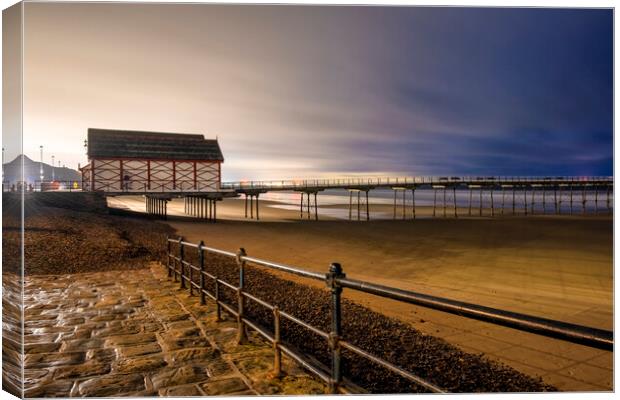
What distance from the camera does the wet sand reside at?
16.7 ft

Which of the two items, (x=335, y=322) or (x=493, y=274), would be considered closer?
(x=335, y=322)

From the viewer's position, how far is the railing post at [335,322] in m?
2.45

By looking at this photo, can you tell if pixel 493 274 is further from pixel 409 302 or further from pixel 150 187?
pixel 150 187

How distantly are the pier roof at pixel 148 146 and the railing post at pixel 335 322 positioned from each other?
35.3m

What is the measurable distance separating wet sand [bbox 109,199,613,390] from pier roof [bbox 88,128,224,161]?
1620cm

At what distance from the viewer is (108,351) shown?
3818 mm

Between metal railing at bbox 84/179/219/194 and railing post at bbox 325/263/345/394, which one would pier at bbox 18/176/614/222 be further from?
railing post at bbox 325/263/345/394

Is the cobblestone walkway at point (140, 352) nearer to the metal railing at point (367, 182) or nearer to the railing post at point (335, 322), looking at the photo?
the railing post at point (335, 322)

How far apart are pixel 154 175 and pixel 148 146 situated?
116 inches

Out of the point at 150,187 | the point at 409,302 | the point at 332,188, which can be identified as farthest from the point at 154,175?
the point at 409,302

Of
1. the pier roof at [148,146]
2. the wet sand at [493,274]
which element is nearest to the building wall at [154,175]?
the pier roof at [148,146]

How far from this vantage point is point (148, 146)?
3569cm

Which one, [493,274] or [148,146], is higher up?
[148,146]

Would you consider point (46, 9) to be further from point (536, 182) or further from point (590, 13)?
point (536, 182)
